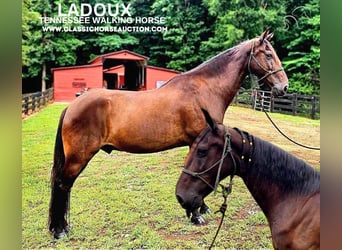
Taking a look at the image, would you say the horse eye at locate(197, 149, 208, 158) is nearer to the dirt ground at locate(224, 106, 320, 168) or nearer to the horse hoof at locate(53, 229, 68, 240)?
the dirt ground at locate(224, 106, 320, 168)

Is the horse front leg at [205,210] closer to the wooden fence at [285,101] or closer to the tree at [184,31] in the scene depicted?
the wooden fence at [285,101]

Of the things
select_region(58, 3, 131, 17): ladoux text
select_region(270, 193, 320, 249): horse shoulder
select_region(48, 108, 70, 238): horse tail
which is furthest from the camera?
select_region(48, 108, 70, 238): horse tail

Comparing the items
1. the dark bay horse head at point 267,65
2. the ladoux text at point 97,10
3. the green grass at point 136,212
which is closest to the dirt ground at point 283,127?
the green grass at point 136,212

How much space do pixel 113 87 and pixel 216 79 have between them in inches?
20.5

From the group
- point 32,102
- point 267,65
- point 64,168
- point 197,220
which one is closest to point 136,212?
point 197,220

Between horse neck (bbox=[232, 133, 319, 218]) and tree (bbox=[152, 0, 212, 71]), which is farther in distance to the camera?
tree (bbox=[152, 0, 212, 71])

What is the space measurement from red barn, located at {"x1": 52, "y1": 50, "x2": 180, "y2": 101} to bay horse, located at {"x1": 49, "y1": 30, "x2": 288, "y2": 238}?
0.04 meters

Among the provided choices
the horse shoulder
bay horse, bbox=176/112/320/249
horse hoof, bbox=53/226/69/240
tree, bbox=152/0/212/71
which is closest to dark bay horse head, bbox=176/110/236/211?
bay horse, bbox=176/112/320/249

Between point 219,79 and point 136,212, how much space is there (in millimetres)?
793

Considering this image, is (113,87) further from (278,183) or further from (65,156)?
(278,183)

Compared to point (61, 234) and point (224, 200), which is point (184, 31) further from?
point (61, 234)

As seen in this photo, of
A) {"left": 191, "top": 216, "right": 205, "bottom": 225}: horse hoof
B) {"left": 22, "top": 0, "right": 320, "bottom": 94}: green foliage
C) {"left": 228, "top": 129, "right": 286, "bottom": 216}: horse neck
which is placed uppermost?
{"left": 22, "top": 0, "right": 320, "bottom": 94}: green foliage

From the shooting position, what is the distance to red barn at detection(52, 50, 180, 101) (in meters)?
2.06

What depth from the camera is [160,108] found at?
2.04 meters
